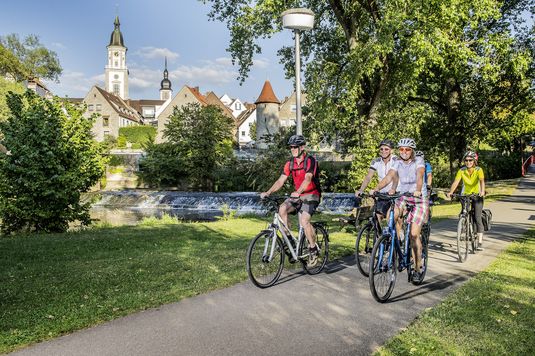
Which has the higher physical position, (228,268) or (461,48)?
(461,48)

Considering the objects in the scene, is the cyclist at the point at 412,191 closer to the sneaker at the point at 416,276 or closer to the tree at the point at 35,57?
the sneaker at the point at 416,276

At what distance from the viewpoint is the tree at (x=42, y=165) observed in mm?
12719

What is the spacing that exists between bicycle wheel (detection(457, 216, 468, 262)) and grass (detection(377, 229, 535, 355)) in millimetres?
1346

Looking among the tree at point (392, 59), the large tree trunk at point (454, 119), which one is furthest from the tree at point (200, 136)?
the large tree trunk at point (454, 119)

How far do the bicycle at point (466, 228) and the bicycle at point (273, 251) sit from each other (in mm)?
3165

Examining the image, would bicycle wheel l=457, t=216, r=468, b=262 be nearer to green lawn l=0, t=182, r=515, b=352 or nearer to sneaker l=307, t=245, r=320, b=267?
green lawn l=0, t=182, r=515, b=352

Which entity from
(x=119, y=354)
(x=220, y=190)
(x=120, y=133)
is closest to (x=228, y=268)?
(x=119, y=354)

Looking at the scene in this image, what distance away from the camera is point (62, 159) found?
1329cm

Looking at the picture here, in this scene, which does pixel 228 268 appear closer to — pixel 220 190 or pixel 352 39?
pixel 352 39

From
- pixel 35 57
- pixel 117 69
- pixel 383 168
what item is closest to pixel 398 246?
pixel 383 168

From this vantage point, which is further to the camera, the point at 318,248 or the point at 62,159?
the point at 62,159

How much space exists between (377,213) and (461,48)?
10.3m

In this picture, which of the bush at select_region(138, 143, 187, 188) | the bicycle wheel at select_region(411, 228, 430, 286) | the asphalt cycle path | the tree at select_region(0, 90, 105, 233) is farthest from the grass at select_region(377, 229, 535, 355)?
the bush at select_region(138, 143, 187, 188)

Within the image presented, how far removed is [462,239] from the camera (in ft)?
28.7
